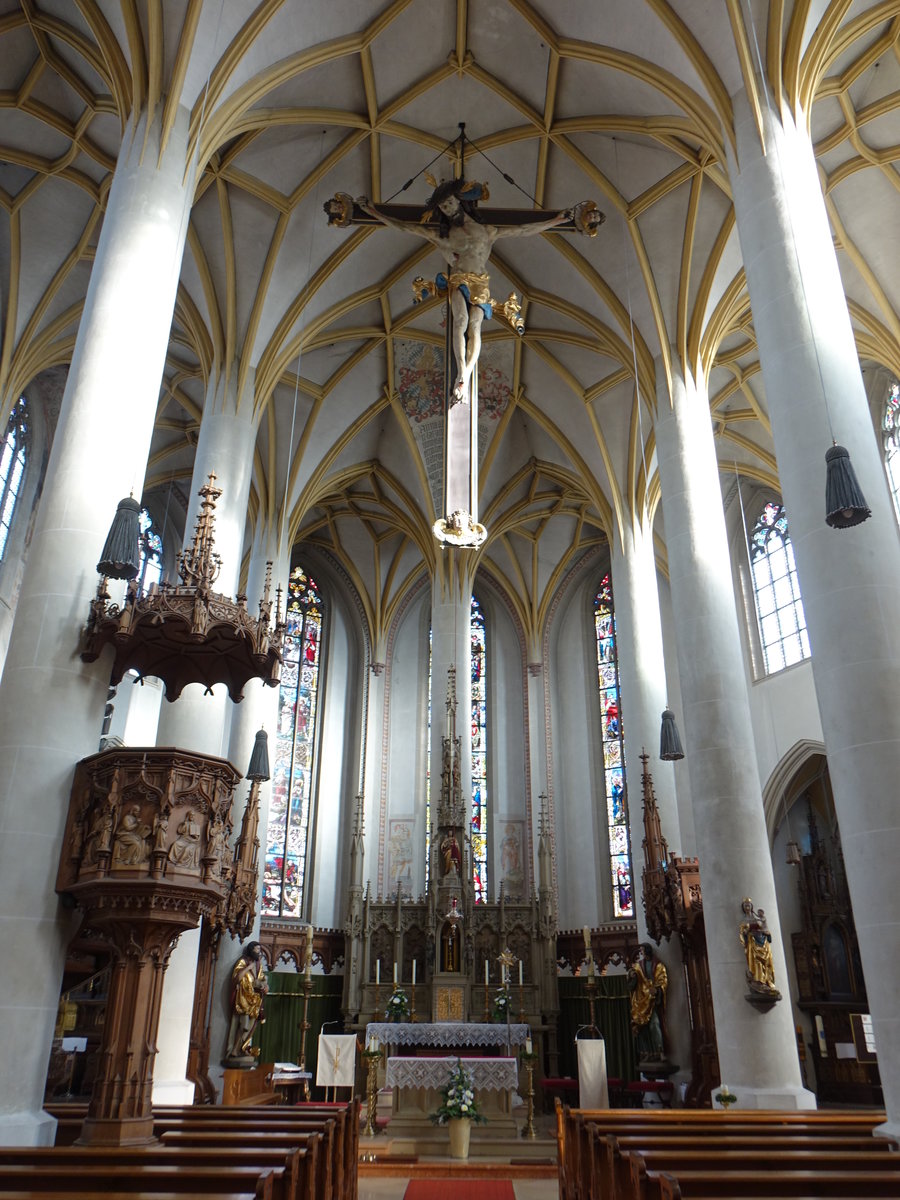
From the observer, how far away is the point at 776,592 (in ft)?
69.6

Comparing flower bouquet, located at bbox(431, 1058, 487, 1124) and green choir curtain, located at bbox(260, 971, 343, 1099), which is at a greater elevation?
green choir curtain, located at bbox(260, 971, 343, 1099)

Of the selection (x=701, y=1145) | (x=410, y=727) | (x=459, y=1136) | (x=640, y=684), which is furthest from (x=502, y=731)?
(x=701, y=1145)

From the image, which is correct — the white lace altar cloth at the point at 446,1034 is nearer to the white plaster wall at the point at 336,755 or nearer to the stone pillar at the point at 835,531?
the white plaster wall at the point at 336,755

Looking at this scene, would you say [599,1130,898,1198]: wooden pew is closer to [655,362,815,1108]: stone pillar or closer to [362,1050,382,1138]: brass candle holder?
[655,362,815,1108]: stone pillar

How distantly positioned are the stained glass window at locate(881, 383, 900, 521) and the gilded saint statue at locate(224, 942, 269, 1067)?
14.5 m

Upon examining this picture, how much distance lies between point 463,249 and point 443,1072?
11.5m

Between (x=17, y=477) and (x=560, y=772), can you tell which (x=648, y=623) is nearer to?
(x=560, y=772)

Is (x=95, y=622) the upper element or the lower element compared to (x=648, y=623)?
lower

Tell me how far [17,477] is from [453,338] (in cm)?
1008

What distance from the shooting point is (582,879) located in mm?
22547

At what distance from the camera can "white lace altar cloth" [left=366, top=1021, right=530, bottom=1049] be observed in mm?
15695

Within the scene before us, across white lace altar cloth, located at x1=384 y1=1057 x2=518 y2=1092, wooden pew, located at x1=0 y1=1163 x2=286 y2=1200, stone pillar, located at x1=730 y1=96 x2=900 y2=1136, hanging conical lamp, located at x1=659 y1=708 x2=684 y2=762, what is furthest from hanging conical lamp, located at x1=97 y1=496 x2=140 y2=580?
hanging conical lamp, located at x1=659 y1=708 x2=684 y2=762

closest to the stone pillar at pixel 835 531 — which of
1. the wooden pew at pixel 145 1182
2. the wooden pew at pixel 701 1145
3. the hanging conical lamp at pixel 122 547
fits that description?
the wooden pew at pixel 701 1145

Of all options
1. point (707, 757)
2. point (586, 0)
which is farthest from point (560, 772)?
point (586, 0)
